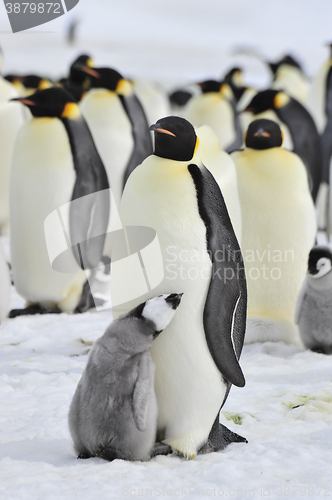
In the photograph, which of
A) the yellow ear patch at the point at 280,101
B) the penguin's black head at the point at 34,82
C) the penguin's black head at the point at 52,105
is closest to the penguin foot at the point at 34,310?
the penguin's black head at the point at 52,105

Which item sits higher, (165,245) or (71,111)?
(71,111)

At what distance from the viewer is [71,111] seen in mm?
3965

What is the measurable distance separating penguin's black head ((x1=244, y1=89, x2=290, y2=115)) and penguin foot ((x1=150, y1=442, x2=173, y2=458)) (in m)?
4.37

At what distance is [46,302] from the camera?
13.4 feet

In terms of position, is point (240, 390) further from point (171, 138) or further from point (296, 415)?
point (171, 138)

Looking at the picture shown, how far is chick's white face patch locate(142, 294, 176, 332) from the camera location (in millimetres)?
1821

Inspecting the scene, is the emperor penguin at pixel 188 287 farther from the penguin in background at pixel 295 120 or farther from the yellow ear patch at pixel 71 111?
the penguin in background at pixel 295 120

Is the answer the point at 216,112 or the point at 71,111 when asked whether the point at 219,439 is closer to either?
the point at 71,111

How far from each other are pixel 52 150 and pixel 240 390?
6.66 ft

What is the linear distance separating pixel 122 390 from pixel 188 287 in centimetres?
42

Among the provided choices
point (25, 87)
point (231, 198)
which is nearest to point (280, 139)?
point (231, 198)

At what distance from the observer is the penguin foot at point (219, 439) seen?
81.9 inches
